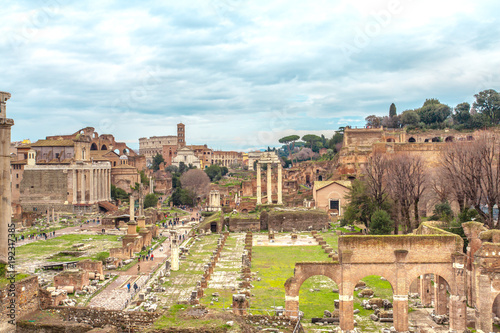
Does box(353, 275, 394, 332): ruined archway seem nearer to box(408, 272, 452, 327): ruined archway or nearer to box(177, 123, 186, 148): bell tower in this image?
box(408, 272, 452, 327): ruined archway

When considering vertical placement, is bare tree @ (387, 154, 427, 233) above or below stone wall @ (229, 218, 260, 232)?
above

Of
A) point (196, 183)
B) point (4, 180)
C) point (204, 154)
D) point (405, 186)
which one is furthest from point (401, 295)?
point (204, 154)

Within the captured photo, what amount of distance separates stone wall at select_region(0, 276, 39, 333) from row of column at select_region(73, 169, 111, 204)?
5849 centimetres

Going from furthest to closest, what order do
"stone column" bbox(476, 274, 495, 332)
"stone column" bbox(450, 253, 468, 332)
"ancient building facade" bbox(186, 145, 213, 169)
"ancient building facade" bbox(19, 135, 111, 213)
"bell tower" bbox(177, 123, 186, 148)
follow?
"bell tower" bbox(177, 123, 186, 148), "ancient building facade" bbox(186, 145, 213, 169), "ancient building facade" bbox(19, 135, 111, 213), "stone column" bbox(450, 253, 468, 332), "stone column" bbox(476, 274, 495, 332)

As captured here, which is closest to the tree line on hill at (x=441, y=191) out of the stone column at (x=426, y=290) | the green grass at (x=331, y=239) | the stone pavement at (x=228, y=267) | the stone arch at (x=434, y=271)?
the green grass at (x=331, y=239)

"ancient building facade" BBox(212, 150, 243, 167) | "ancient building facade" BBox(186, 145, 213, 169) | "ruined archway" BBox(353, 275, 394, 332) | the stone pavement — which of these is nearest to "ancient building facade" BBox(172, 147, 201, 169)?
"ancient building facade" BBox(186, 145, 213, 169)

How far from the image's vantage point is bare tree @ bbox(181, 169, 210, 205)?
8821 centimetres

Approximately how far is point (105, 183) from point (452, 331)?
6932 cm

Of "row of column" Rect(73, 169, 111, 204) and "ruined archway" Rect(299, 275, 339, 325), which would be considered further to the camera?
"row of column" Rect(73, 169, 111, 204)

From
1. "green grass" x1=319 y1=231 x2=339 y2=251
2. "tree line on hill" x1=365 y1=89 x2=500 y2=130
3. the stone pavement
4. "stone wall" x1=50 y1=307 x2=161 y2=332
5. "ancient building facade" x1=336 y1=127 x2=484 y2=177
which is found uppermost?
"tree line on hill" x1=365 y1=89 x2=500 y2=130

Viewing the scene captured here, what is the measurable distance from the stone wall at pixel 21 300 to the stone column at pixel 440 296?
16.3 metres

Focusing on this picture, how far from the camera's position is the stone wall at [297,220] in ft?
172

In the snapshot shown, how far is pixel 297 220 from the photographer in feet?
173

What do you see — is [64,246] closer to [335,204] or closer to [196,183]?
[335,204]
